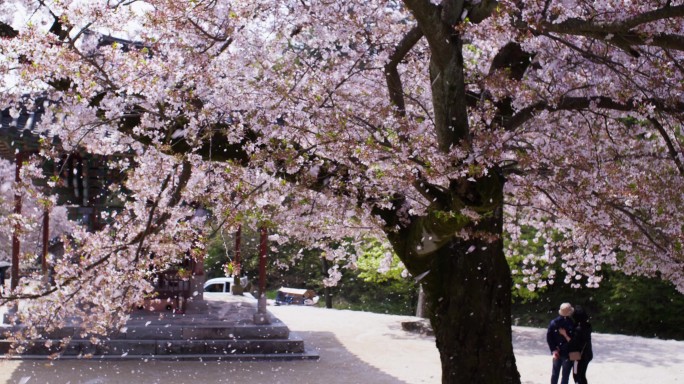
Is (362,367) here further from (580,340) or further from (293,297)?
(293,297)

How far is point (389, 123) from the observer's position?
6254 mm

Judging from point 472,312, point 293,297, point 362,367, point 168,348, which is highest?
point 472,312

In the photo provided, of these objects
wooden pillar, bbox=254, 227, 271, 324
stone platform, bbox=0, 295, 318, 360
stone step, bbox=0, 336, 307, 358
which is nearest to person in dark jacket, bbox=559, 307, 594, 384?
stone platform, bbox=0, 295, 318, 360

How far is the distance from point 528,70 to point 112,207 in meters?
10.6

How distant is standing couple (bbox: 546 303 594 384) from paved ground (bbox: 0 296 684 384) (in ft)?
8.14

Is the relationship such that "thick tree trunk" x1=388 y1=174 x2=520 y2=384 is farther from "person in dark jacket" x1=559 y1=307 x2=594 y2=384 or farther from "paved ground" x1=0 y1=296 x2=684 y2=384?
"paved ground" x1=0 y1=296 x2=684 y2=384

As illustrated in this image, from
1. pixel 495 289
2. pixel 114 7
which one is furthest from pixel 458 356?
pixel 114 7

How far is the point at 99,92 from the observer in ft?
21.0

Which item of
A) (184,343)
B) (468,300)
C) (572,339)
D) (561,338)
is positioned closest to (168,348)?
(184,343)

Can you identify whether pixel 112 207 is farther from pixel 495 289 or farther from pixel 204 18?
pixel 495 289

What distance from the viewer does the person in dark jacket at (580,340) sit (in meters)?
8.80

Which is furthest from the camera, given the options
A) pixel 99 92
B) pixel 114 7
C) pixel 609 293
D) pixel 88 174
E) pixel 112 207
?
pixel 609 293

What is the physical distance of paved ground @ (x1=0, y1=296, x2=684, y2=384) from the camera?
11164 mm

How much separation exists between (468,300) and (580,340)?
3.33 meters
